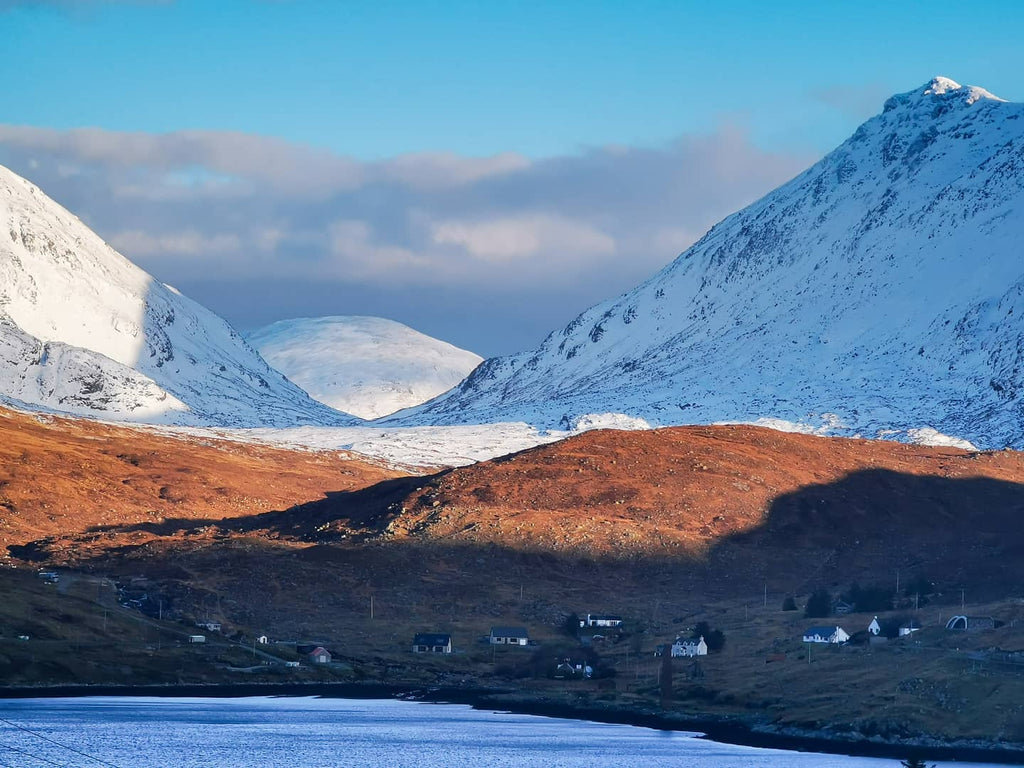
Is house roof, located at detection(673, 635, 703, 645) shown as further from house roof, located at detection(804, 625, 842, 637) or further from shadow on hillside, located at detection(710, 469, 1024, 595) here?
shadow on hillside, located at detection(710, 469, 1024, 595)

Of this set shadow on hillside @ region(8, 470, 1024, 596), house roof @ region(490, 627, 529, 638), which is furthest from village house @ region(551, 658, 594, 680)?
shadow on hillside @ region(8, 470, 1024, 596)

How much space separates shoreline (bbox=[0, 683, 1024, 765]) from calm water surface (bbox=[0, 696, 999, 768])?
2.67 metres

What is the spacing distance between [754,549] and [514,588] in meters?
35.9

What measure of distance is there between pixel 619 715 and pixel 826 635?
24.8 meters

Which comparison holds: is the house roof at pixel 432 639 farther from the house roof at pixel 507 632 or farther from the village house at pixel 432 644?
the house roof at pixel 507 632

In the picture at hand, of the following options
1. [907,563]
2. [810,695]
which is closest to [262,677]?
[810,695]

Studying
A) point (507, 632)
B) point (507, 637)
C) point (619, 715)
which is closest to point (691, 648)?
point (507, 637)

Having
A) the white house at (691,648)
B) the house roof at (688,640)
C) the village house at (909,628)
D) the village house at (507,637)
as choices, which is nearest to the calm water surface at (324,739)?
the white house at (691,648)

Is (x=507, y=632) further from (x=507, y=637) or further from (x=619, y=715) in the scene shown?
(x=619, y=715)

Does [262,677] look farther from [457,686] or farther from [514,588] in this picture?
[514,588]

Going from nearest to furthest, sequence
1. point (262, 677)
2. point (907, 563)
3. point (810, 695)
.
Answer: point (810, 695) → point (262, 677) → point (907, 563)

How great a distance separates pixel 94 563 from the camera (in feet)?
574

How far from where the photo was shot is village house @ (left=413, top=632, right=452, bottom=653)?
145 metres

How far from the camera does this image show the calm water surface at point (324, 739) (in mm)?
93500
